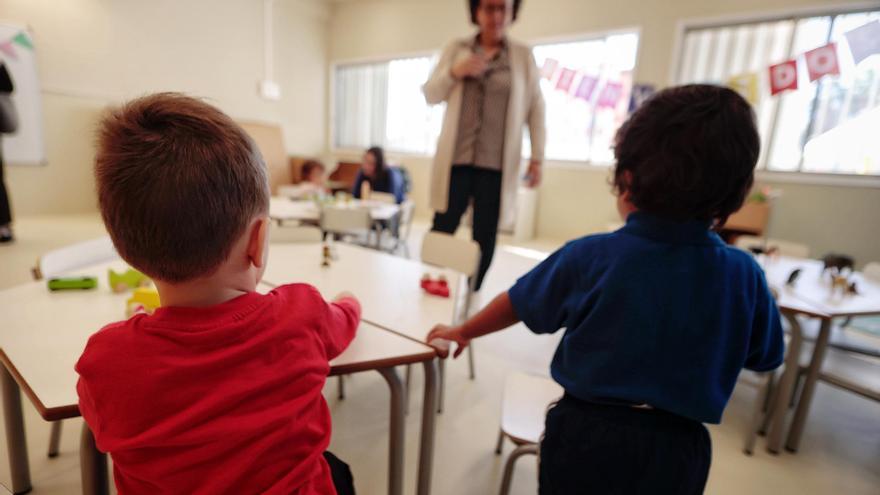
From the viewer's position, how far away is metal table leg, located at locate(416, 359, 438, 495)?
1.01m

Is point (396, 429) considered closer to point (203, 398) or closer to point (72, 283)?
point (203, 398)

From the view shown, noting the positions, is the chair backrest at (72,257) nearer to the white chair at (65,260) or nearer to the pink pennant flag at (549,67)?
the white chair at (65,260)

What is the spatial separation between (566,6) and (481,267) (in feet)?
15.4

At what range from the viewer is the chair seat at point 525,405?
1.08 metres

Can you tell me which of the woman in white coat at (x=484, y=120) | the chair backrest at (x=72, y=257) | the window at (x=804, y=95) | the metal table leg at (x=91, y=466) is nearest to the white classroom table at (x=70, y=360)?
the metal table leg at (x=91, y=466)

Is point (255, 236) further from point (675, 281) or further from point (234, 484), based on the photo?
point (675, 281)

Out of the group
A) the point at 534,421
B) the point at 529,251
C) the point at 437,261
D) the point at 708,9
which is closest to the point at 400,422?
the point at 534,421

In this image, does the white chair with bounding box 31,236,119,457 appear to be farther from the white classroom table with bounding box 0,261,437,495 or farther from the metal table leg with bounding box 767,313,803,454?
the metal table leg with bounding box 767,313,803,454

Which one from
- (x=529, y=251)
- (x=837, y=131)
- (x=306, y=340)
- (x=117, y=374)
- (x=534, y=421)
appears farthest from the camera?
(x=529, y=251)

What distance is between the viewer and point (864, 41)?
Result: 221 centimetres

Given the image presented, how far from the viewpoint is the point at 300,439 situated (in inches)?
25.8

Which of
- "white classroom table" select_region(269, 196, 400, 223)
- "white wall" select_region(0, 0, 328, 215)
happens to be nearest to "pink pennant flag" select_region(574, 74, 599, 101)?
"white classroom table" select_region(269, 196, 400, 223)

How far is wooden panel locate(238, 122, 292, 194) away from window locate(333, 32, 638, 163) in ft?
4.03

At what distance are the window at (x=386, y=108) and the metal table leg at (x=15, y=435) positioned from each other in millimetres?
6232
